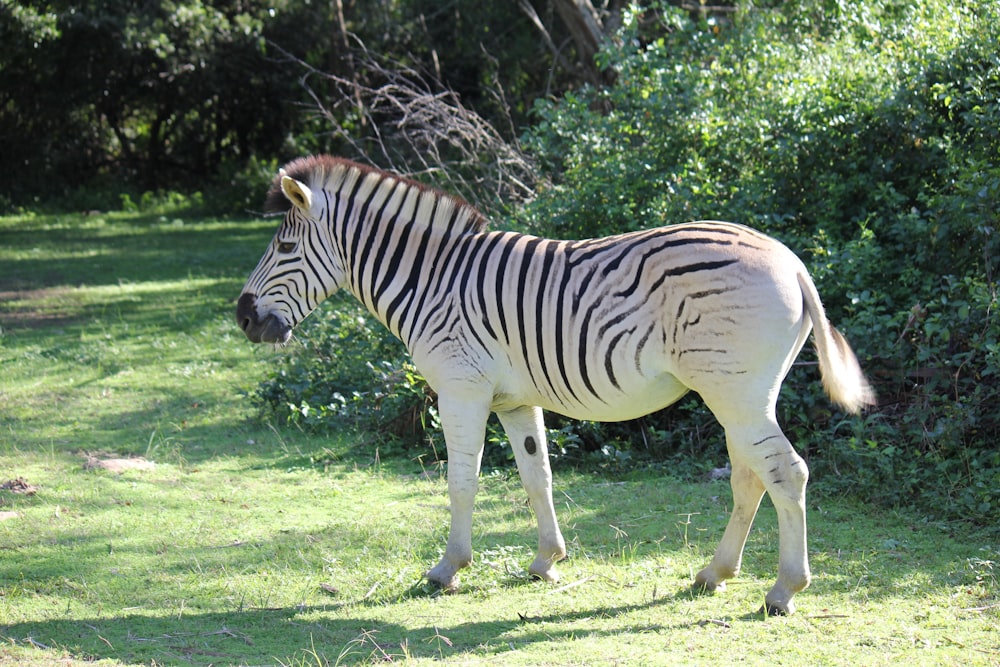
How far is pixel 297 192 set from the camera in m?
5.43

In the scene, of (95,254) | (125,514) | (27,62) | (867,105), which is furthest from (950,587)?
(27,62)

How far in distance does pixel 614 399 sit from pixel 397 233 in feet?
5.03

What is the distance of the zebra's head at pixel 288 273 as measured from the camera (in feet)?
18.4

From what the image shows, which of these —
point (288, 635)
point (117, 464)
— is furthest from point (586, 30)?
point (288, 635)

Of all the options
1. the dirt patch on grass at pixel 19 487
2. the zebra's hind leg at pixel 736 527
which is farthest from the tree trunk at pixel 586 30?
the zebra's hind leg at pixel 736 527

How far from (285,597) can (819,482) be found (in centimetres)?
355

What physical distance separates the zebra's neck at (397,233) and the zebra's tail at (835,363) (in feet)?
6.14

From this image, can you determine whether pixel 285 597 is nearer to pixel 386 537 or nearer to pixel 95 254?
pixel 386 537

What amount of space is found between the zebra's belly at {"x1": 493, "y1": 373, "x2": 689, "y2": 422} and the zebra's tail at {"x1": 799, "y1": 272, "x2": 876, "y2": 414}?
0.69 m

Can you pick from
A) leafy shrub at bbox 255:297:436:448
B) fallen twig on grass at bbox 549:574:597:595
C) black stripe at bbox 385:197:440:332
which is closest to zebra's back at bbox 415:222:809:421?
black stripe at bbox 385:197:440:332

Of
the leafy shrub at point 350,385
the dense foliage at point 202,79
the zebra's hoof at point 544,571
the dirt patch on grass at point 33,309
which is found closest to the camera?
the zebra's hoof at point 544,571

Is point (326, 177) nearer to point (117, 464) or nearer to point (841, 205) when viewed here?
point (117, 464)

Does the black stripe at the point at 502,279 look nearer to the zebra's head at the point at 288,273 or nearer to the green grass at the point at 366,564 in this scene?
the zebra's head at the point at 288,273

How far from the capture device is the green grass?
4520 mm
